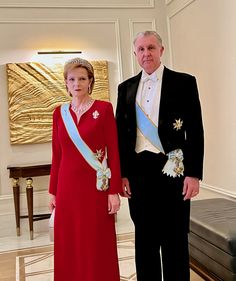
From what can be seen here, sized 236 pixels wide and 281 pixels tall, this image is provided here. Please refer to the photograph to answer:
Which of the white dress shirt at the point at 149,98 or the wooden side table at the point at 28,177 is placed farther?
the wooden side table at the point at 28,177

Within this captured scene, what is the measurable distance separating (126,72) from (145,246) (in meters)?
2.93

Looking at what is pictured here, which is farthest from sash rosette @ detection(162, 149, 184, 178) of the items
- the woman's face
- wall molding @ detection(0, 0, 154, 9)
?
wall molding @ detection(0, 0, 154, 9)

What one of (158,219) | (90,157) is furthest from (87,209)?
(158,219)

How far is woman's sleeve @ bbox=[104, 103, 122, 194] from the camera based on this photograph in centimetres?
168

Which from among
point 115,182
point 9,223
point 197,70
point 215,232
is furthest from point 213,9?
point 9,223

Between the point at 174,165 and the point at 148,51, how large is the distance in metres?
0.55

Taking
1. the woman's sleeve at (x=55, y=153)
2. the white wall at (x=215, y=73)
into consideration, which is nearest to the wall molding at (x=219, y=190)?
the white wall at (x=215, y=73)

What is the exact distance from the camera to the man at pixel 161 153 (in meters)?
1.73

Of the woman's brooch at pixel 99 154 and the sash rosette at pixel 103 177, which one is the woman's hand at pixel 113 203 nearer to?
the sash rosette at pixel 103 177

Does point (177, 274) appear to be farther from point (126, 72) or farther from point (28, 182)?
point (126, 72)

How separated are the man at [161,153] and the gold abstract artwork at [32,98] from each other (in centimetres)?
252

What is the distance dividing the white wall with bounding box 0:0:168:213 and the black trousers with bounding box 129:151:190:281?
8.46ft

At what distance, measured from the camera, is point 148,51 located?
1.71 metres

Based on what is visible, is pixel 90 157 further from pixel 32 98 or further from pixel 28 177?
pixel 32 98
